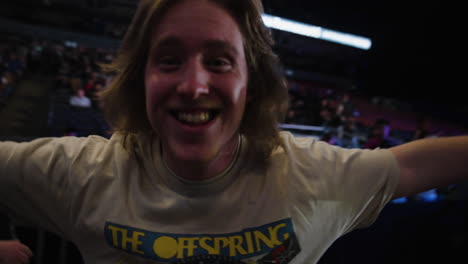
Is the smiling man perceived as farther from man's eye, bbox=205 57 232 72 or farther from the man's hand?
the man's hand

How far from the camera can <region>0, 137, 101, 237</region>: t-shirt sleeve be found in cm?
69

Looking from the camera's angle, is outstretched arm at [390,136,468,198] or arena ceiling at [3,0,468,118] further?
arena ceiling at [3,0,468,118]

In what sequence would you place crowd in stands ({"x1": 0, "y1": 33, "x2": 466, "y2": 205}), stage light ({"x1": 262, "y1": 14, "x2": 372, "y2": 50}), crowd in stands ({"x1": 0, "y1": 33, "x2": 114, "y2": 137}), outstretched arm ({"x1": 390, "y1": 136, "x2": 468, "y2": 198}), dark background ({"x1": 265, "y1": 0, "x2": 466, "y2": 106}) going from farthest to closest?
stage light ({"x1": 262, "y1": 14, "x2": 372, "y2": 50}) → crowd in stands ({"x1": 0, "y1": 33, "x2": 114, "y2": 137}) → crowd in stands ({"x1": 0, "y1": 33, "x2": 466, "y2": 205}) → dark background ({"x1": 265, "y1": 0, "x2": 466, "y2": 106}) → outstretched arm ({"x1": 390, "y1": 136, "x2": 468, "y2": 198})

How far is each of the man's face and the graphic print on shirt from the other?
0.72 ft

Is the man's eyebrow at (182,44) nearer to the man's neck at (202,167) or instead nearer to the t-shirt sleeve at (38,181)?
the man's neck at (202,167)

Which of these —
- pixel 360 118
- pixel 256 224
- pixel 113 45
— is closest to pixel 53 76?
pixel 113 45

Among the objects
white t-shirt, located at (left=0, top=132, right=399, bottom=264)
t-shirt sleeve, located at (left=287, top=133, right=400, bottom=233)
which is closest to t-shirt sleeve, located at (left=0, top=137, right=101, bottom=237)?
white t-shirt, located at (left=0, top=132, right=399, bottom=264)

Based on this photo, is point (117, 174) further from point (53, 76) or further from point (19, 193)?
point (53, 76)

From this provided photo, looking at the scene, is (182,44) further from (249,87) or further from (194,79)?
(249,87)

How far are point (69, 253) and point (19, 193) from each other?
1.92 feet

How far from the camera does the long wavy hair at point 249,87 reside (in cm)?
76

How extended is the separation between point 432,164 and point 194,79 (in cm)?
72

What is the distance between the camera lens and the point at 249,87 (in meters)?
0.85

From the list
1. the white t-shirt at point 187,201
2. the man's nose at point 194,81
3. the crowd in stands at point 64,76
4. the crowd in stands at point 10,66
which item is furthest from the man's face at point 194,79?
the crowd in stands at point 10,66
